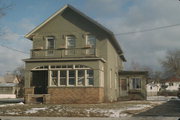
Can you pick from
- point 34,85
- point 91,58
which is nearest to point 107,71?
point 91,58

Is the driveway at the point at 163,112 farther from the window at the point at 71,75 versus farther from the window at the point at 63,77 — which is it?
the window at the point at 63,77

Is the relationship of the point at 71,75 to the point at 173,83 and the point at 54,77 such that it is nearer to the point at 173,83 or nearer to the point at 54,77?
the point at 54,77

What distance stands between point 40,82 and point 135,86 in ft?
38.8

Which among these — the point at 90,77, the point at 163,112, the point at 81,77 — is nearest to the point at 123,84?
the point at 90,77

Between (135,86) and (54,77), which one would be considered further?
(135,86)

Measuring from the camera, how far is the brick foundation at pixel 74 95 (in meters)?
27.0

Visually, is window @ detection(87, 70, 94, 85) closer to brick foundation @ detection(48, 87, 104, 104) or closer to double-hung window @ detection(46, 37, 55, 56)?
brick foundation @ detection(48, 87, 104, 104)

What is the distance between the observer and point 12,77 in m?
94.1

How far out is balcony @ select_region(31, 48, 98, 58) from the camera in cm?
2856

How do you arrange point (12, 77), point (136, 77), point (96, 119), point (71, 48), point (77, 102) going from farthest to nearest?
point (12, 77), point (136, 77), point (71, 48), point (77, 102), point (96, 119)

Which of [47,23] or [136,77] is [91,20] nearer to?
[47,23]

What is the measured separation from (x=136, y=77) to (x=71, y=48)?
10742 mm

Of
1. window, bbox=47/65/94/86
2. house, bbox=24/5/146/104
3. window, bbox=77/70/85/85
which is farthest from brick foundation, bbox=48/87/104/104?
window, bbox=77/70/85/85

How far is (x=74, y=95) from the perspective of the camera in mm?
27219
